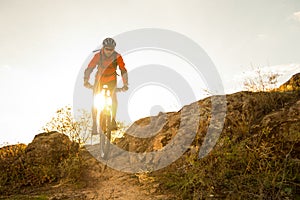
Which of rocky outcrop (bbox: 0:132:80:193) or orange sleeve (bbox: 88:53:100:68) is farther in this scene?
orange sleeve (bbox: 88:53:100:68)

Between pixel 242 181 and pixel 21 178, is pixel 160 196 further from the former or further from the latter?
pixel 21 178

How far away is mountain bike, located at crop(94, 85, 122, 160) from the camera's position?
719 cm

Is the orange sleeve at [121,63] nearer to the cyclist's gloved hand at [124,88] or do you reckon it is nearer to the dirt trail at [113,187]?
the cyclist's gloved hand at [124,88]

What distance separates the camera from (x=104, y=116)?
289 inches

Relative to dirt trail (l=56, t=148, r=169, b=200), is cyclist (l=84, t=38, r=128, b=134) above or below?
above

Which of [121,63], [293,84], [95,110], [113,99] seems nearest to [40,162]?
[95,110]

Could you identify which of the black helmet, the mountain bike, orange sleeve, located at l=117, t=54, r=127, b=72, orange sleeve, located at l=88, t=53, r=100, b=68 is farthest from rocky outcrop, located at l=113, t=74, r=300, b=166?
the black helmet

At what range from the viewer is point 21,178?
6.00 m

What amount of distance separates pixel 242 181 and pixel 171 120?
12.2 ft

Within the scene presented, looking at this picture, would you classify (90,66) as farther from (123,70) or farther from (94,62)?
(123,70)

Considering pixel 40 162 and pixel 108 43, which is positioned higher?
pixel 108 43

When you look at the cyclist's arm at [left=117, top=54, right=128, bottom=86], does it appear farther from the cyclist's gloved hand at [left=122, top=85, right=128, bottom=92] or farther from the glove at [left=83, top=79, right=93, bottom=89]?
the glove at [left=83, top=79, right=93, bottom=89]

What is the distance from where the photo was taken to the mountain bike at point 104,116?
7.19m

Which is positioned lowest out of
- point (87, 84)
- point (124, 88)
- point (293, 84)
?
point (293, 84)
